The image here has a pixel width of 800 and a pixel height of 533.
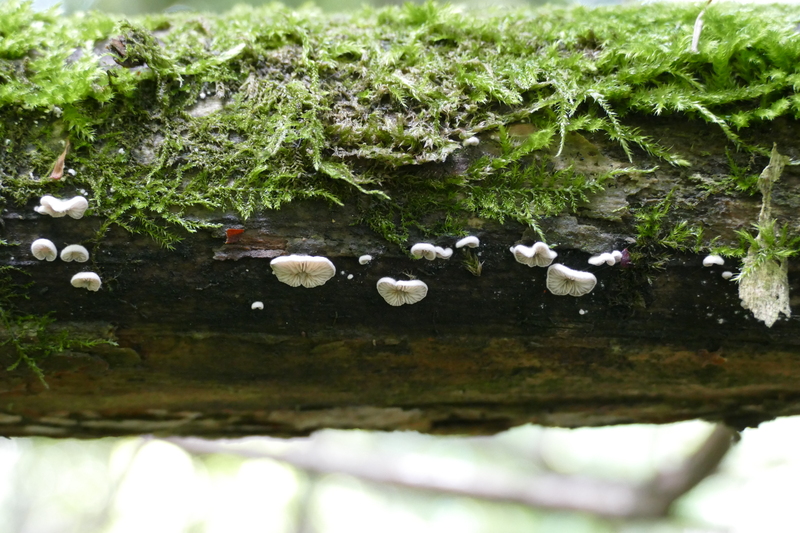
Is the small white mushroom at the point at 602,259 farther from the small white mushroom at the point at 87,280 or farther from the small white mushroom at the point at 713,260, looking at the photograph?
the small white mushroom at the point at 87,280

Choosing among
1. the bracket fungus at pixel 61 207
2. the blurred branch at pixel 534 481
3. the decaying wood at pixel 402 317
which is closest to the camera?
the bracket fungus at pixel 61 207

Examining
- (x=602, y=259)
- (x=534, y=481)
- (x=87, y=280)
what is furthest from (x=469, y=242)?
(x=534, y=481)

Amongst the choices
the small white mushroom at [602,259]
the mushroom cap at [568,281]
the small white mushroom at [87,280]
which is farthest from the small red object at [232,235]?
the small white mushroom at [602,259]

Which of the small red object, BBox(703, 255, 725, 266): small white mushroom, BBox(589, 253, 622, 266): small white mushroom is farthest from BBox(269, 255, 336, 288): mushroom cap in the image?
BBox(703, 255, 725, 266): small white mushroom

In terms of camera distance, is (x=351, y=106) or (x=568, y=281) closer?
(x=568, y=281)

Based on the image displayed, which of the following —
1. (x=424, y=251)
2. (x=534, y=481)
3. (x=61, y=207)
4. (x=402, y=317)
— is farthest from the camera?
(x=534, y=481)

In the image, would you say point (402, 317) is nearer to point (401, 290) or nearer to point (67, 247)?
point (401, 290)
